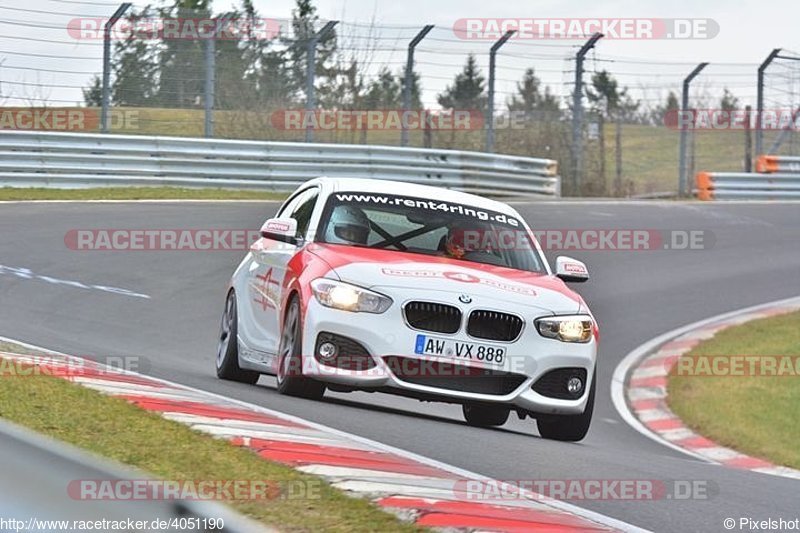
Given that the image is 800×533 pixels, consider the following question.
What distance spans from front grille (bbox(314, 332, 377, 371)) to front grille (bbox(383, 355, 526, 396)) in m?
0.13

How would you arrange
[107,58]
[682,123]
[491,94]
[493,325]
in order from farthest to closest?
[682,123] → [491,94] → [107,58] → [493,325]

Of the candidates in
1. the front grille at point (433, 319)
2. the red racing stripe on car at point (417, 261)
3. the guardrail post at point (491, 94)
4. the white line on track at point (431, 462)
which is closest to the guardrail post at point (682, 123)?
the guardrail post at point (491, 94)

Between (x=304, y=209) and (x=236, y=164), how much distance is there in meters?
14.3

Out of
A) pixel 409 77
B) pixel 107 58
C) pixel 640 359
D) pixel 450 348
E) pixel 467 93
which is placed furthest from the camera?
pixel 467 93

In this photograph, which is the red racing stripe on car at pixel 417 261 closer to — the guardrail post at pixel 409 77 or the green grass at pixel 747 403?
the green grass at pixel 747 403

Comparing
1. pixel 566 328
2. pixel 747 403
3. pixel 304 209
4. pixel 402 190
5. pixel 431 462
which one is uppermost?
pixel 402 190

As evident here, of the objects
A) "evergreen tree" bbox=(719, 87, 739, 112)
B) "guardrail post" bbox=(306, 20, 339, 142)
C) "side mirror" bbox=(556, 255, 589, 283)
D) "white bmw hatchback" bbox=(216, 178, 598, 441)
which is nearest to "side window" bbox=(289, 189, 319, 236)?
"white bmw hatchback" bbox=(216, 178, 598, 441)

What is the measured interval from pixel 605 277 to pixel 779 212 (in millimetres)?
8813

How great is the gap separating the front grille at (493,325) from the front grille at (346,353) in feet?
2.02

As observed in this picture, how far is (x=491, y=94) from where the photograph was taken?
26.1 metres

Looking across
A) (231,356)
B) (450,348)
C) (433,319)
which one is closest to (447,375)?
(450,348)

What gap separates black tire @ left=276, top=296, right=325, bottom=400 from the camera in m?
8.22

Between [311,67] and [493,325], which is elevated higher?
[311,67]

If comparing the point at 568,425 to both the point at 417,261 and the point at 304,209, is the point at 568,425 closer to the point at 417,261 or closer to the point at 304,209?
the point at 417,261
